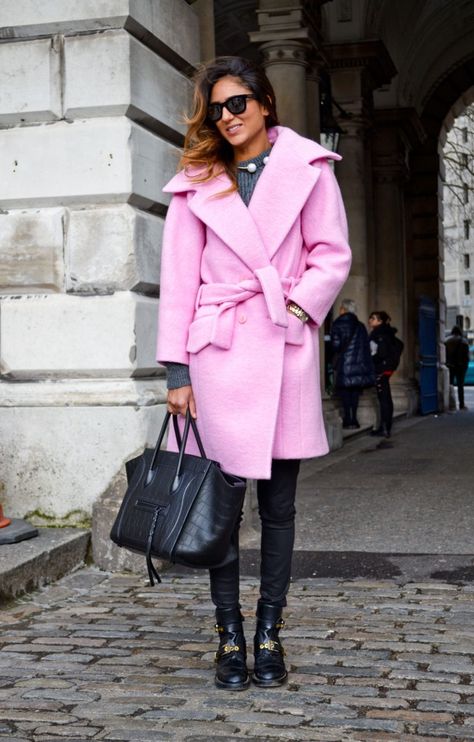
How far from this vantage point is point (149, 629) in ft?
14.2

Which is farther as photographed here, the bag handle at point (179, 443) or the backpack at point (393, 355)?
the backpack at point (393, 355)

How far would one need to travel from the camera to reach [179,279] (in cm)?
363

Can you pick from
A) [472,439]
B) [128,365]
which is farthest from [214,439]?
[472,439]

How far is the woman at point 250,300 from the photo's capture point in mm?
3539

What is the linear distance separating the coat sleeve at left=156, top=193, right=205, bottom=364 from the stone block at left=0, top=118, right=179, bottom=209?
2006 millimetres

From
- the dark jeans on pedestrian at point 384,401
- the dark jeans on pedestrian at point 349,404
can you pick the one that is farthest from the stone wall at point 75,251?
the dark jeans on pedestrian at point 384,401

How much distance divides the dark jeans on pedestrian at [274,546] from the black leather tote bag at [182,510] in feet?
0.51

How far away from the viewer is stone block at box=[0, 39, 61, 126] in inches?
226

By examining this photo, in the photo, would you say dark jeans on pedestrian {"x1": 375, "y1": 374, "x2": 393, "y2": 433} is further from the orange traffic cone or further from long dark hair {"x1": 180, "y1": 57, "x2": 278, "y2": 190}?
long dark hair {"x1": 180, "y1": 57, "x2": 278, "y2": 190}

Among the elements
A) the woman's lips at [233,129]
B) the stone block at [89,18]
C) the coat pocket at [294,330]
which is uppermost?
the stone block at [89,18]

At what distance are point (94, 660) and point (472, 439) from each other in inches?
356

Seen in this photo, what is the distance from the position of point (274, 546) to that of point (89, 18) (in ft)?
10.4

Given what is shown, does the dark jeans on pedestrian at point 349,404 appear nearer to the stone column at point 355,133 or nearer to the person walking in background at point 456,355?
the stone column at point 355,133

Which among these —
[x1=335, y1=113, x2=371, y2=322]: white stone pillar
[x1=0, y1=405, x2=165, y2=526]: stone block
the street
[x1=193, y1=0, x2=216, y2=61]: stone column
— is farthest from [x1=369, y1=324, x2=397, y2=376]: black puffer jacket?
[x1=0, y1=405, x2=165, y2=526]: stone block
